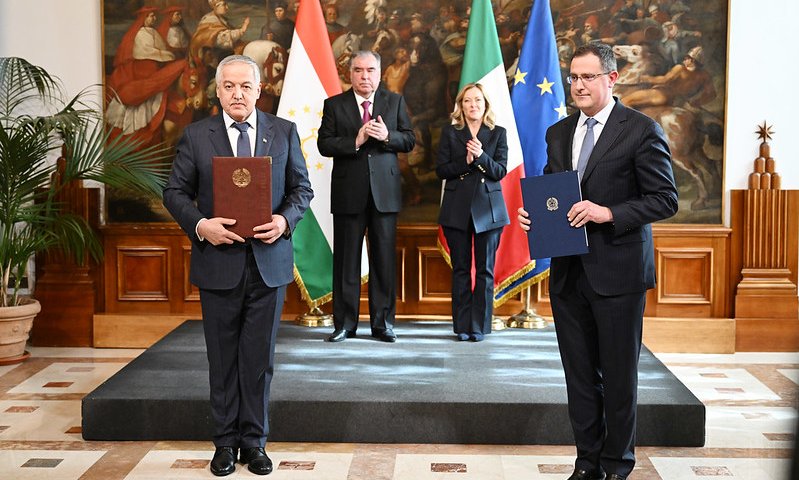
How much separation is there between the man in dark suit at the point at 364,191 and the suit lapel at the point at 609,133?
8.85 feet

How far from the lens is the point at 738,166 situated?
295 inches

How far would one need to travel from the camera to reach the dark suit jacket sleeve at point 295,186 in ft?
14.1

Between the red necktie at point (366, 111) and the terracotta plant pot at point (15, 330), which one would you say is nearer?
the red necktie at point (366, 111)

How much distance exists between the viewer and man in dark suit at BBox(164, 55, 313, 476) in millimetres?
4133

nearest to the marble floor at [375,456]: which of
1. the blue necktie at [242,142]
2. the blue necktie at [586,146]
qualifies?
the blue necktie at [586,146]

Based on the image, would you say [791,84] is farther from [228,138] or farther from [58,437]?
[58,437]

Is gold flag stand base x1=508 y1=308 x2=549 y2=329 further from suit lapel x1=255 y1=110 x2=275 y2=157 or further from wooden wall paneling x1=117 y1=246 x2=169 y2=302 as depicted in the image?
suit lapel x1=255 y1=110 x2=275 y2=157

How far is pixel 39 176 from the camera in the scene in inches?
277

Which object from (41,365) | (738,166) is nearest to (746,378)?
(738,166)

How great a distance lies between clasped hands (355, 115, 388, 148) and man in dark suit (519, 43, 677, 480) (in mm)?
2324

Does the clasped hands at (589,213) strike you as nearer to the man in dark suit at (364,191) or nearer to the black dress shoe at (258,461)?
the black dress shoe at (258,461)

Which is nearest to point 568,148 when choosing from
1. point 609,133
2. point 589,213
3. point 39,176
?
point 609,133

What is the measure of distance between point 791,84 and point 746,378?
246 centimetres

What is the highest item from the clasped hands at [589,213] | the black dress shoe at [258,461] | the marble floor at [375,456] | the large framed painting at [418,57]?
the large framed painting at [418,57]
